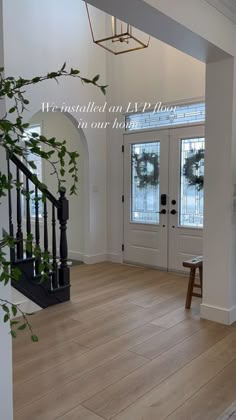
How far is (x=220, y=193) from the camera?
3297 millimetres

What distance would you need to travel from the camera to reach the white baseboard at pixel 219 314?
3.34 metres

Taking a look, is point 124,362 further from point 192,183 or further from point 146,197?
point 146,197

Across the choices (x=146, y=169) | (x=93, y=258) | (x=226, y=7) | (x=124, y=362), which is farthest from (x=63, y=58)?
(x=124, y=362)

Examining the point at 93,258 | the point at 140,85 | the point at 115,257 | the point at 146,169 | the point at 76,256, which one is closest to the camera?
the point at 140,85

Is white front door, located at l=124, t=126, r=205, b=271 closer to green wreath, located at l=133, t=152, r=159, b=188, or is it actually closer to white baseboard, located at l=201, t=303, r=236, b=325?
green wreath, located at l=133, t=152, r=159, b=188

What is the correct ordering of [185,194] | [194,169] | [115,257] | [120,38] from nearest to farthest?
[120,38] → [194,169] → [185,194] → [115,257]

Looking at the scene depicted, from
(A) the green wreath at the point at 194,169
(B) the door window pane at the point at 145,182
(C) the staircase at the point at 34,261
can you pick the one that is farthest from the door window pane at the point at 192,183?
(C) the staircase at the point at 34,261

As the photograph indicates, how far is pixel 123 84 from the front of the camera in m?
5.68

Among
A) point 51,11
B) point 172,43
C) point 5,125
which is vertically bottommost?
point 5,125

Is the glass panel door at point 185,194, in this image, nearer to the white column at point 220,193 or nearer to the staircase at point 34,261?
the white column at point 220,193

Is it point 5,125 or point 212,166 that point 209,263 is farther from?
point 5,125

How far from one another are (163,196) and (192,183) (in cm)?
51

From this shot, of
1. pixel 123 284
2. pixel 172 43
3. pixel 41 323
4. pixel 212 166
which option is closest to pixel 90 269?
pixel 123 284

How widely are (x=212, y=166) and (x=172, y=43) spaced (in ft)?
3.77
